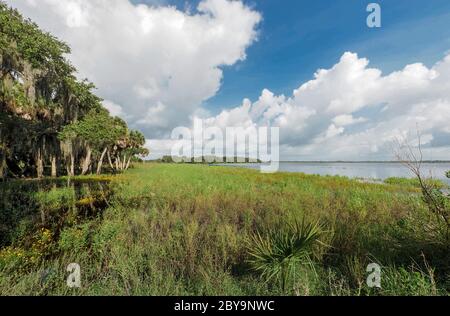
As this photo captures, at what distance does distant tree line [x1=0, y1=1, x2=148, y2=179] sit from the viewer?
1229 centimetres

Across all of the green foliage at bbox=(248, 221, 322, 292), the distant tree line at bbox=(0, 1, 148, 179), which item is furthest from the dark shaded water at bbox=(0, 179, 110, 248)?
the green foliage at bbox=(248, 221, 322, 292)

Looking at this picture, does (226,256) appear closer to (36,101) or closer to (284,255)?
(284,255)

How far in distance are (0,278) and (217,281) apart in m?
3.87

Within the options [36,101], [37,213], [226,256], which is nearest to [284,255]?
[226,256]

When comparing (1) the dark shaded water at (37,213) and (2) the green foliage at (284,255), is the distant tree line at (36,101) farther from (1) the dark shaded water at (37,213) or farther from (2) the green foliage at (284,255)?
(2) the green foliage at (284,255)

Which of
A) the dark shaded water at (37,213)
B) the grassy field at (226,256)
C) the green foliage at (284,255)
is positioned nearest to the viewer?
the grassy field at (226,256)

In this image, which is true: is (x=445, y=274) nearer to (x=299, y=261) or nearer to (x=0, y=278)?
(x=299, y=261)

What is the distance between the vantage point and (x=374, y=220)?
648 cm

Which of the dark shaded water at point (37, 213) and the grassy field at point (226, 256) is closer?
the grassy field at point (226, 256)

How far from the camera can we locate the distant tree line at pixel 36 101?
484 inches

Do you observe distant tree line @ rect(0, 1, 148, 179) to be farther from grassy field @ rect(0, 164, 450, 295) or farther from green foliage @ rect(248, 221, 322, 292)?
green foliage @ rect(248, 221, 322, 292)

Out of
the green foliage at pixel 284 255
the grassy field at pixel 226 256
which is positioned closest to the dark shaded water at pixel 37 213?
the grassy field at pixel 226 256

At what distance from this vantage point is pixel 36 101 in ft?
50.1
